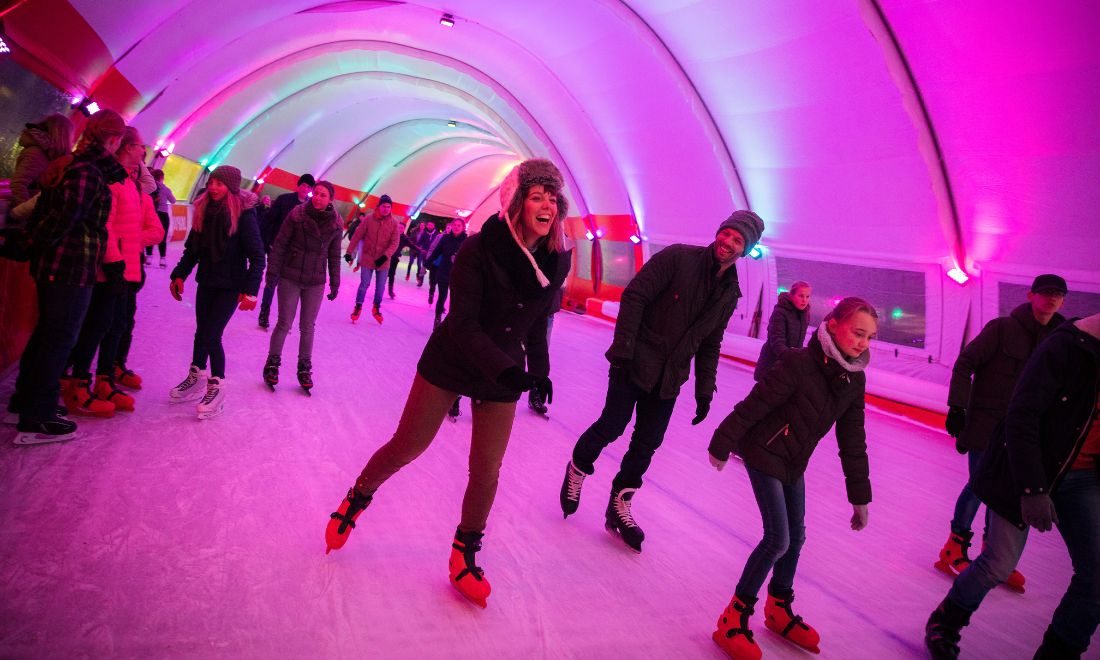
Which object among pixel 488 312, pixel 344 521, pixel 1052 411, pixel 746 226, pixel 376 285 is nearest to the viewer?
pixel 488 312

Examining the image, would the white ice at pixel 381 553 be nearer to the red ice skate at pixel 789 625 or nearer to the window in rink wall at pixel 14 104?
the red ice skate at pixel 789 625

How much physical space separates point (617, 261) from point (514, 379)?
15686 mm

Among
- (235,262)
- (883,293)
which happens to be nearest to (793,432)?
(235,262)

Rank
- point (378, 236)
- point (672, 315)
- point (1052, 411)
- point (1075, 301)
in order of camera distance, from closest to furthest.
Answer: point (1052, 411), point (672, 315), point (1075, 301), point (378, 236)

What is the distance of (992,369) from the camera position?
392cm

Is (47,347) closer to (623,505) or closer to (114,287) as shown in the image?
(114,287)

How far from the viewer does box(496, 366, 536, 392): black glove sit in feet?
7.64

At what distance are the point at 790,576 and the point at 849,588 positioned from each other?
2.98 feet

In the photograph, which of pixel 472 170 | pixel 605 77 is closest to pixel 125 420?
pixel 605 77

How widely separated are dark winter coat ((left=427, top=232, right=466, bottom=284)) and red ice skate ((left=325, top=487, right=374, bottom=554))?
7.45 meters

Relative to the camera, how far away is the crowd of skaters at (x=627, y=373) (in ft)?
8.62

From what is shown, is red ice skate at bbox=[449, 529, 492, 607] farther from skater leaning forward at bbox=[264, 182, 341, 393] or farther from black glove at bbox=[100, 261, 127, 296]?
skater leaning forward at bbox=[264, 182, 341, 393]

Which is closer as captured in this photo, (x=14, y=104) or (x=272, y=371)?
(x=272, y=371)

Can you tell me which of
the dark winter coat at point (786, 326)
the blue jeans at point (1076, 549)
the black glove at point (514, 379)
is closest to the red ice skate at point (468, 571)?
the black glove at point (514, 379)
